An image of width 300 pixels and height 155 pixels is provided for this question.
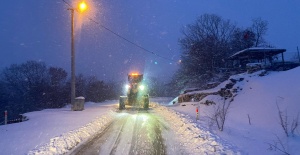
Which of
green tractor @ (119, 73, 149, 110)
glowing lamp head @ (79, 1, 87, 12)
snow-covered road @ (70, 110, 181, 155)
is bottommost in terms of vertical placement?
snow-covered road @ (70, 110, 181, 155)

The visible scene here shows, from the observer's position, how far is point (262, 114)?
55.2 ft

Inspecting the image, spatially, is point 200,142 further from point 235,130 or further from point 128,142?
point 235,130

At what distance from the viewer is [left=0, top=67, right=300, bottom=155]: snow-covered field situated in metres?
9.51

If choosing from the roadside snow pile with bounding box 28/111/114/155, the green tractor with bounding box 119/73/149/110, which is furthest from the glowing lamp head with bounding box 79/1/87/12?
the roadside snow pile with bounding box 28/111/114/155

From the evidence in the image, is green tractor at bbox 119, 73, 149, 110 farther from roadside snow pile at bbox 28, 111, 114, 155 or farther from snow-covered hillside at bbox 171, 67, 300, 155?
roadside snow pile at bbox 28, 111, 114, 155

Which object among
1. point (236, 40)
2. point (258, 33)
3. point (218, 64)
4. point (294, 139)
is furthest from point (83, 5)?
point (258, 33)

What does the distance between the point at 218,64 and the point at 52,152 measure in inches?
1698

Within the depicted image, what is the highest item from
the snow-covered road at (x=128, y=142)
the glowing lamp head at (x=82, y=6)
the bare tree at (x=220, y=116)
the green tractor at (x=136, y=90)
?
the glowing lamp head at (x=82, y=6)

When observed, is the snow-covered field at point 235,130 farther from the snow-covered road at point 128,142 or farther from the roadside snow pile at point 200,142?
the snow-covered road at point 128,142

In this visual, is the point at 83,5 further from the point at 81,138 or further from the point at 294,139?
the point at 294,139

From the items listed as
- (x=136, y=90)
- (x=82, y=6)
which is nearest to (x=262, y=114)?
(x=82, y=6)

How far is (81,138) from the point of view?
1144 cm

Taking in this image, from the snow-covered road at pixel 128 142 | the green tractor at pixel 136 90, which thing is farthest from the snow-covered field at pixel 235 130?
the green tractor at pixel 136 90

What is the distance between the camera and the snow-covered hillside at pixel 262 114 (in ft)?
35.0
